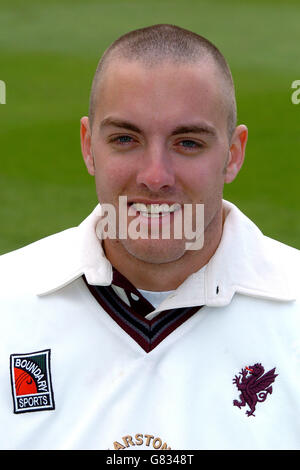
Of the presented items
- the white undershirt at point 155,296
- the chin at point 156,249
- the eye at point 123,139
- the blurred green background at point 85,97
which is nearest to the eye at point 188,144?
the eye at point 123,139

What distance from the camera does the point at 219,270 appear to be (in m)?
3.07

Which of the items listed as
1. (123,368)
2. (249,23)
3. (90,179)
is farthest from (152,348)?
(249,23)

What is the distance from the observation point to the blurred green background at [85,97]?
8383 mm

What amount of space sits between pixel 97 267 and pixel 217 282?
0.41 meters

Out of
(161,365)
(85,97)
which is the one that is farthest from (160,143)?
(85,97)

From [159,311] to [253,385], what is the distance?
39 centimetres

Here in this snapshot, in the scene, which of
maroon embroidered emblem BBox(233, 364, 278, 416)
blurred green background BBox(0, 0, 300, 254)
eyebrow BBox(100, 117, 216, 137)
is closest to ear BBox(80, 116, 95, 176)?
eyebrow BBox(100, 117, 216, 137)

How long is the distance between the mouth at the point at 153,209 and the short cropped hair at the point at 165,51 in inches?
13.5

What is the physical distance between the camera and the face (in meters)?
2.88

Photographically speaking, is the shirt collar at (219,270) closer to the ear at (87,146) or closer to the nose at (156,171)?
the ear at (87,146)

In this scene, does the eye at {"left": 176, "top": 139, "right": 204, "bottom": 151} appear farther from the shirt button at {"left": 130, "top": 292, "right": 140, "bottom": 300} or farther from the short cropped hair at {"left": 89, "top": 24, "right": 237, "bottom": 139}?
the shirt button at {"left": 130, "top": 292, "right": 140, "bottom": 300}

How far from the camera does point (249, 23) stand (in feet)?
45.3

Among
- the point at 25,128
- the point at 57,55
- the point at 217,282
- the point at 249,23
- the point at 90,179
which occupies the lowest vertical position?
the point at 217,282
